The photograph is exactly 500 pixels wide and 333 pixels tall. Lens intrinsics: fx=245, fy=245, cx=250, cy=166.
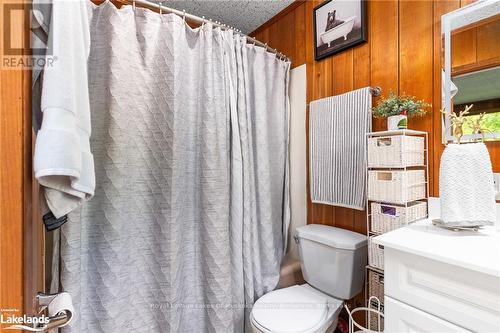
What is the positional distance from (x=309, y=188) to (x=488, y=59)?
3.77 feet

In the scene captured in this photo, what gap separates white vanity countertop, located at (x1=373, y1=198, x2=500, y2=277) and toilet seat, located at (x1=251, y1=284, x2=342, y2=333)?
1.93 feet

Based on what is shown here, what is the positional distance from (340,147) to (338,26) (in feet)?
2.58

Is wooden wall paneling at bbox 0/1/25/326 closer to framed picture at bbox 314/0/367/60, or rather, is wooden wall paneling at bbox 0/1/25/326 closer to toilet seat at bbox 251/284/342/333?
toilet seat at bbox 251/284/342/333

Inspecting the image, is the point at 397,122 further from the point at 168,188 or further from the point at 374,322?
the point at 168,188

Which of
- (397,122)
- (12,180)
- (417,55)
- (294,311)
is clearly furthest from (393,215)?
(12,180)

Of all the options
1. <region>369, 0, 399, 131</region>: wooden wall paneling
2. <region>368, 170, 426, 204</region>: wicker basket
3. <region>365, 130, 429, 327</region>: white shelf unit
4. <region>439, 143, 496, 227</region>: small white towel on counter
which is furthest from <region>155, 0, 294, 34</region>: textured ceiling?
<region>439, 143, 496, 227</region>: small white towel on counter

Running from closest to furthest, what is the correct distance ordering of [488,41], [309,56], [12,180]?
[12,180] → [488,41] → [309,56]

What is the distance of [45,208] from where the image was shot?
60 centimetres

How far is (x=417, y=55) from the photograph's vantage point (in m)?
1.27

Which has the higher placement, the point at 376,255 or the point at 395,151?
the point at 395,151

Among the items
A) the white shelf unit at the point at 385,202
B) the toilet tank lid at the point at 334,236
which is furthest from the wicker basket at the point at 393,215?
the toilet tank lid at the point at 334,236

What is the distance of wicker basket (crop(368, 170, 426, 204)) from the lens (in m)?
1.13

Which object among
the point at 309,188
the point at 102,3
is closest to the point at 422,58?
the point at 309,188

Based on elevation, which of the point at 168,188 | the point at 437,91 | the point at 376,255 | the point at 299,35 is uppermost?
the point at 299,35
